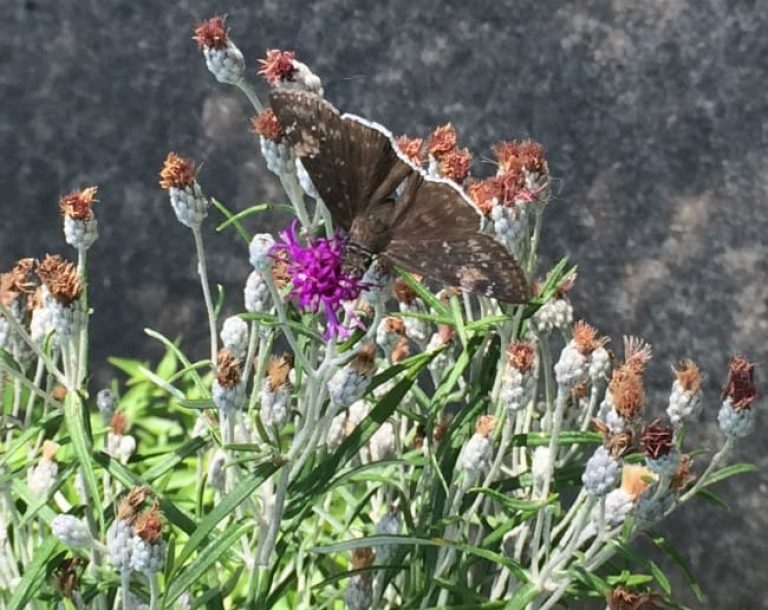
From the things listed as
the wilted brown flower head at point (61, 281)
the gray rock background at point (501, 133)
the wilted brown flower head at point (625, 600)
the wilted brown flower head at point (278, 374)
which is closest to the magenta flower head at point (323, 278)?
the wilted brown flower head at point (278, 374)

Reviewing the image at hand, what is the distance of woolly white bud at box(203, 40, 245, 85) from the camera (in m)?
1.08

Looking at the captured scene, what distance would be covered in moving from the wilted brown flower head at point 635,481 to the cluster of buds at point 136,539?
0.38 m

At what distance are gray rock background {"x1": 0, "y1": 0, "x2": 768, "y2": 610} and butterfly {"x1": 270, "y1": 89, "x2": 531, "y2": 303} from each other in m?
0.87

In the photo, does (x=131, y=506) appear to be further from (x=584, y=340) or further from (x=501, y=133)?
(x=501, y=133)

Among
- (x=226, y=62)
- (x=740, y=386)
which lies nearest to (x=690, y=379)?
(x=740, y=386)

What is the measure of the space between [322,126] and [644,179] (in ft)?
3.36

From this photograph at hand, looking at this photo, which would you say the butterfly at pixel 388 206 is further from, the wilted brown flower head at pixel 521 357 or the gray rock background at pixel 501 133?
the gray rock background at pixel 501 133

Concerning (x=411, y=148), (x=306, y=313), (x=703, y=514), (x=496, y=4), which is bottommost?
(x=703, y=514)

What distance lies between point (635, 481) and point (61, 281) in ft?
1.69

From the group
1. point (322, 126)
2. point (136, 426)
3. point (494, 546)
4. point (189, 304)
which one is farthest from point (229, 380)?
point (189, 304)

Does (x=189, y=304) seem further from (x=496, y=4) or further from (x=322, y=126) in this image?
(x=322, y=126)

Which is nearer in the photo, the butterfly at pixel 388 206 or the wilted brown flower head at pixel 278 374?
the butterfly at pixel 388 206

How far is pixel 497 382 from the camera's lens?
1179mm

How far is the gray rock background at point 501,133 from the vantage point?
1.80 meters
